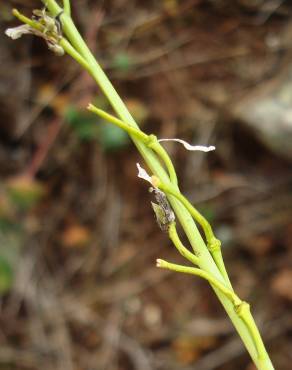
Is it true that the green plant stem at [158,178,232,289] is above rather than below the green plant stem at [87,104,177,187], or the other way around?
below

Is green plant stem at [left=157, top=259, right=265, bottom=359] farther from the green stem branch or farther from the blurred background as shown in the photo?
the blurred background

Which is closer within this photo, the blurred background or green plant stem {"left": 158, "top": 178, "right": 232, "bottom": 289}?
green plant stem {"left": 158, "top": 178, "right": 232, "bottom": 289}

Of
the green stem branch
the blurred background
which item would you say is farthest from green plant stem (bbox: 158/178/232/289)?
the blurred background

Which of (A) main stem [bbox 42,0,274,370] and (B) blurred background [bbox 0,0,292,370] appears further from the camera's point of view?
(B) blurred background [bbox 0,0,292,370]

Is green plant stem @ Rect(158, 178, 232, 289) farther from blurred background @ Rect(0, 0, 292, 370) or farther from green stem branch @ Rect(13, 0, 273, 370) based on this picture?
blurred background @ Rect(0, 0, 292, 370)

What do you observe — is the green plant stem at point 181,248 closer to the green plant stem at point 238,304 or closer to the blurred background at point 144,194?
the green plant stem at point 238,304

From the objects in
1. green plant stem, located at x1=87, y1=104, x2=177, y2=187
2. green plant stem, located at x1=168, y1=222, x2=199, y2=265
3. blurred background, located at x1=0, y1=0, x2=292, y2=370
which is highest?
green plant stem, located at x1=87, y1=104, x2=177, y2=187

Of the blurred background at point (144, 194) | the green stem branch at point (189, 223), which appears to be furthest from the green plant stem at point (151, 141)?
the blurred background at point (144, 194)

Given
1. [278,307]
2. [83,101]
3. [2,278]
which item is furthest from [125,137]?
[278,307]

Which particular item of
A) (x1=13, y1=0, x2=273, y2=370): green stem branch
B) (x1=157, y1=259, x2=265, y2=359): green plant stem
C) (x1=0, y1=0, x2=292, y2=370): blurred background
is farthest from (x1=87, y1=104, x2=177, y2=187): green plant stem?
(x1=0, y1=0, x2=292, y2=370): blurred background
